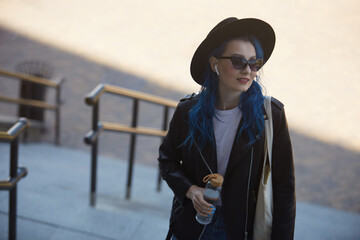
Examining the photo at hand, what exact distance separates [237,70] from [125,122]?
6.56m

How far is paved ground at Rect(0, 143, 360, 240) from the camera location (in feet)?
8.97

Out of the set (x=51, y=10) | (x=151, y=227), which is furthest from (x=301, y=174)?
(x=51, y=10)

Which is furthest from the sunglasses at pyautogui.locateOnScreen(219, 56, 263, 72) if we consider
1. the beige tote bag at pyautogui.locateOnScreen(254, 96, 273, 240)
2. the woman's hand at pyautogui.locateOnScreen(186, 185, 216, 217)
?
the woman's hand at pyautogui.locateOnScreen(186, 185, 216, 217)

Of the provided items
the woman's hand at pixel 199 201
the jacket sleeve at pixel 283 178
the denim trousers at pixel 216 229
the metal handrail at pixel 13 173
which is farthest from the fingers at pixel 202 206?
the metal handrail at pixel 13 173

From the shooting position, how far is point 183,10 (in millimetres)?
14047

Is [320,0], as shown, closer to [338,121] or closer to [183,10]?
[183,10]

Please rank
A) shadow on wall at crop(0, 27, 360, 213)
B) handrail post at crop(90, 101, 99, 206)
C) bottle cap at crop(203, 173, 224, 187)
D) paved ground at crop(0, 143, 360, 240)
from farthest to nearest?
shadow on wall at crop(0, 27, 360, 213), handrail post at crop(90, 101, 99, 206), paved ground at crop(0, 143, 360, 240), bottle cap at crop(203, 173, 224, 187)

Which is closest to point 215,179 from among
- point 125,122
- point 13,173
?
point 13,173

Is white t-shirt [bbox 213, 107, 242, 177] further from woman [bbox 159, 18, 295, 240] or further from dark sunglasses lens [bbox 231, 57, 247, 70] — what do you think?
dark sunglasses lens [bbox 231, 57, 247, 70]

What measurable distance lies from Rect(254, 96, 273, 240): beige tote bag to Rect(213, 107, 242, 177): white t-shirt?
144mm

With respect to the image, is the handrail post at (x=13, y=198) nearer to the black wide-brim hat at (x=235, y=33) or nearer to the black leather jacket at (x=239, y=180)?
the black leather jacket at (x=239, y=180)

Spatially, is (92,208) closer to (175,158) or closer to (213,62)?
(175,158)

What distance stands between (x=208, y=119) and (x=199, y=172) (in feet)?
0.86

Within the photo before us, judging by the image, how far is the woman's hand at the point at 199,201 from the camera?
1.52 m
